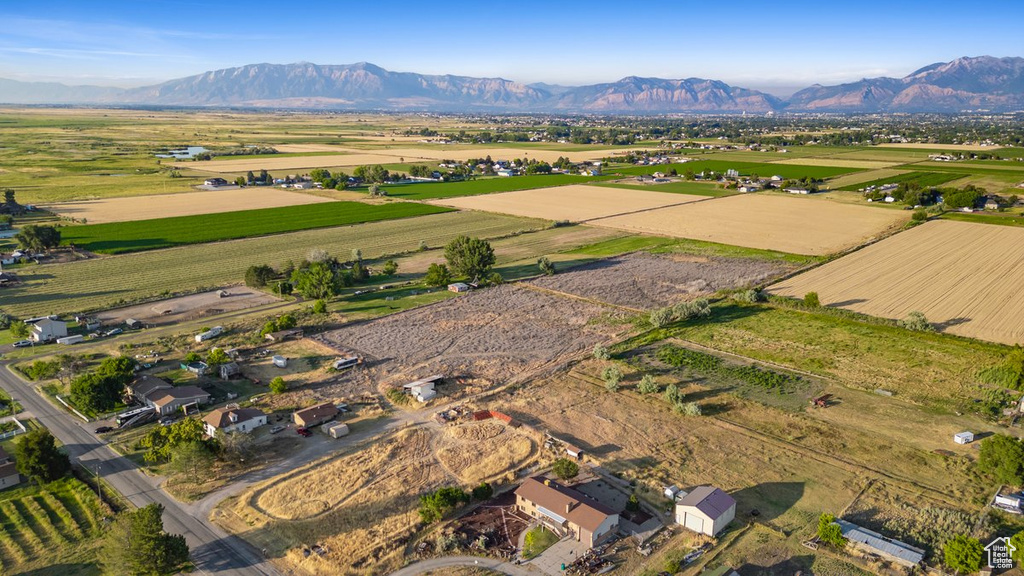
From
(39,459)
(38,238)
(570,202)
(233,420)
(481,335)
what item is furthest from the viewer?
Answer: (570,202)

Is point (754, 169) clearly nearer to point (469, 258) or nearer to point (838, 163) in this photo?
point (838, 163)

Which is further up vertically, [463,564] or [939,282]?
[939,282]

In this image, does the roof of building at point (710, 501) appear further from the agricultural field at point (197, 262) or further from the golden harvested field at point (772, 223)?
the golden harvested field at point (772, 223)

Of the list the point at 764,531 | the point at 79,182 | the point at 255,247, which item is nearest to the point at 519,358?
the point at 764,531

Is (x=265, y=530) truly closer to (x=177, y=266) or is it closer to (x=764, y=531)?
(x=764, y=531)

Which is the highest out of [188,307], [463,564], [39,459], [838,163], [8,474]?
[838,163]

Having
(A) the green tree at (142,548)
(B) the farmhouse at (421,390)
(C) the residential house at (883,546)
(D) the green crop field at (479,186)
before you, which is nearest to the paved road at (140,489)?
(A) the green tree at (142,548)

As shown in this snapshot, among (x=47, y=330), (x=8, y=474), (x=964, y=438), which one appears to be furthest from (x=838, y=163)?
(x=8, y=474)

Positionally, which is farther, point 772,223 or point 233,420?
point 772,223
